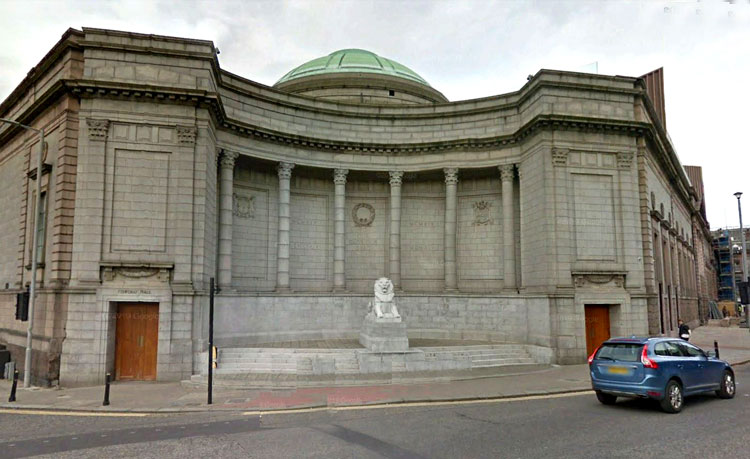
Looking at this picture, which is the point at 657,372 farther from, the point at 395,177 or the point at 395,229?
the point at 395,177

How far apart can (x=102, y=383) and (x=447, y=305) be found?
647 inches

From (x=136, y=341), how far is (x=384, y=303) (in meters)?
9.70

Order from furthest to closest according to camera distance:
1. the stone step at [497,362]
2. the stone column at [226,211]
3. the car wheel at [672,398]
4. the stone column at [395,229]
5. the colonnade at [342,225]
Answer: the stone column at [395,229] < the colonnade at [342,225] < the stone column at [226,211] < the stone step at [497,362] < the car wheel at [672,398]

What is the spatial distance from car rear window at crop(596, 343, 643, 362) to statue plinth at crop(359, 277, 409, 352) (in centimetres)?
827

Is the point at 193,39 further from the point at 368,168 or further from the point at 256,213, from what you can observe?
the point at 368,168

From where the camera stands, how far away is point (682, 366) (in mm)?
12992

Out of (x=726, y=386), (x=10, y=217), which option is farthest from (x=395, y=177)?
(x=10, y=217)

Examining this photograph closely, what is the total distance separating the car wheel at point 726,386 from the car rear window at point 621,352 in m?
3.29

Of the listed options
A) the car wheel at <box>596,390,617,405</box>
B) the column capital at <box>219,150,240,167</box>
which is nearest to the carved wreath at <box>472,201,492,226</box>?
the column capital at <box>219,150,240,167</box>

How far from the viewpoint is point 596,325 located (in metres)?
23.9

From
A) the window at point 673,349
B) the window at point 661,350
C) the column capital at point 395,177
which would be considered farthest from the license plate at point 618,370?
the column capital at point 395,177

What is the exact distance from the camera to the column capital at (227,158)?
2461 cm

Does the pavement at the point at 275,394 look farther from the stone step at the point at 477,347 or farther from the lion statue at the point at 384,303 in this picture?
the lion statue at the point at 384,303

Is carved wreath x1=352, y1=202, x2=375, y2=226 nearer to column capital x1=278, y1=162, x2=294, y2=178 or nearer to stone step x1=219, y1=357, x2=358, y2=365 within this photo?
column capital x1=278, y1=162, x2=294, y2=178
